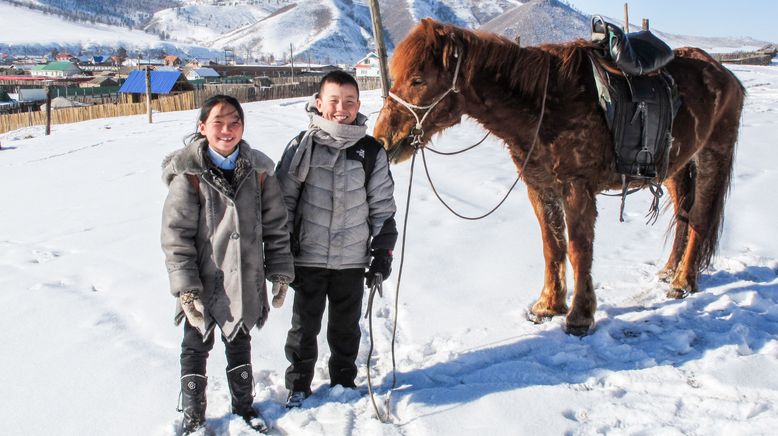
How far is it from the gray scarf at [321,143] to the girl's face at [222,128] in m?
0.33

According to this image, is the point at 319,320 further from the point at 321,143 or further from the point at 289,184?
the point at 321,143

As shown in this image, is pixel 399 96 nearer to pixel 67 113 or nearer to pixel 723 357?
pixel 723 357

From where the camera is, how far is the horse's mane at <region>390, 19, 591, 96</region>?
10.1 ft

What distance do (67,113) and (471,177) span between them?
30620 mm

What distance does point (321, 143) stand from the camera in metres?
2.71

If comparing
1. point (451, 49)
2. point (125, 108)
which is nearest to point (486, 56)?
point (451, 49)

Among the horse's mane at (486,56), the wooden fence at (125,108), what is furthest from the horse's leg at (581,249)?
the wooden fence at (125,108)

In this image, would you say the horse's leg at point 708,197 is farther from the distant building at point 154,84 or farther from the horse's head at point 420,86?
the distant building at point 154,84

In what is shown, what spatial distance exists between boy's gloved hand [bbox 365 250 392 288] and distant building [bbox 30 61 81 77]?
103m

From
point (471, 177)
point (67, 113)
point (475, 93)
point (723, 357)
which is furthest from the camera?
point (67, 113)

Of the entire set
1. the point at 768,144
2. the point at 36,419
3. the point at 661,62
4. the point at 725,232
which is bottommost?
the point at 36,419

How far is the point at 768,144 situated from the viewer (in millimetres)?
9312

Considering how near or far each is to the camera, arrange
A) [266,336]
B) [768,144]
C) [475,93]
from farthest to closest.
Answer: [768,144] → [266,336] → [475,93]

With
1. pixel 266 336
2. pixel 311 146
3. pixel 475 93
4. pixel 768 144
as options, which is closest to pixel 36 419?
pixel 266 336
